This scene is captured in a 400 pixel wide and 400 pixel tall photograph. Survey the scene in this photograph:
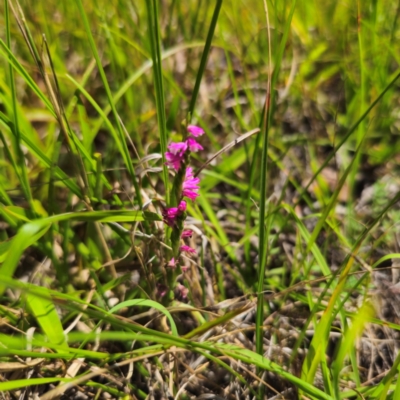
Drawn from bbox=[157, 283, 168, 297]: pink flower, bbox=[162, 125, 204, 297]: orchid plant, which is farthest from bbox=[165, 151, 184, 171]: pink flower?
bbox=[157, 283, 168, 297]: pink flower

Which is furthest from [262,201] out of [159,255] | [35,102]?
[35,102]

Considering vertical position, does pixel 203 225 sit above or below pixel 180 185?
below

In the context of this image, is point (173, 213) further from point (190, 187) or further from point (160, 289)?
point (160, 289)

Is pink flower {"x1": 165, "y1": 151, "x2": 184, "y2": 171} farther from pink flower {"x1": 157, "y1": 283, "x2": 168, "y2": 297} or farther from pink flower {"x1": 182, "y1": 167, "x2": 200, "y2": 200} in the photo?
pink flower {"x1": 157, "y1": 283, "x2": 168, "y2": 297}

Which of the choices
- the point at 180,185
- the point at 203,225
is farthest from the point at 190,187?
the point at 203,225

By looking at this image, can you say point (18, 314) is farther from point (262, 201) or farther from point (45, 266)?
point (262, 201)

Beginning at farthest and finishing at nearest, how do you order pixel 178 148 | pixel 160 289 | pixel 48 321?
pixel 160 289 < pixel 48 321 < pixel 178 148

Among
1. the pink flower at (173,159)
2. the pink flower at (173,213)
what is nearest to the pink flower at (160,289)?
the pink flower at (173,213)
